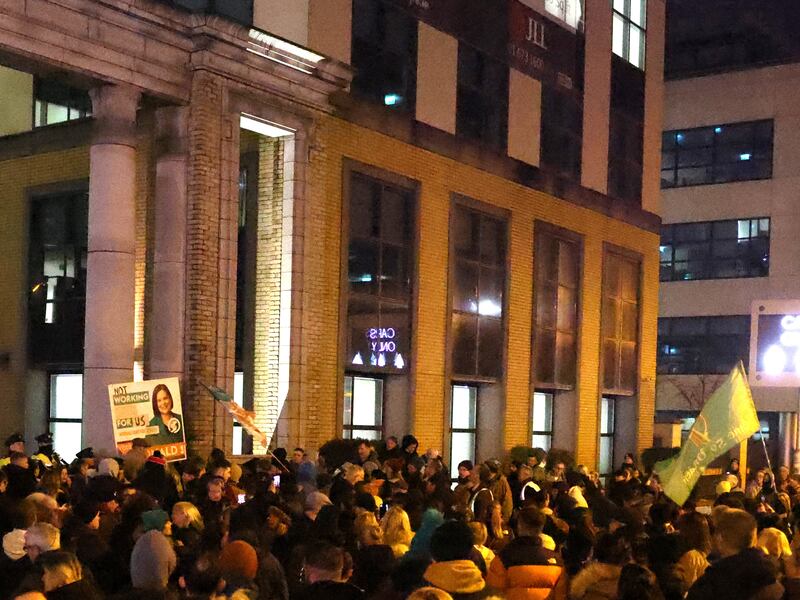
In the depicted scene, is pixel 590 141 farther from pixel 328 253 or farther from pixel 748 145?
pixel 748 145

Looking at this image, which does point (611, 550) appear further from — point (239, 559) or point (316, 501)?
point (316, 501)

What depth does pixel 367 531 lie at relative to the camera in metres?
9.20

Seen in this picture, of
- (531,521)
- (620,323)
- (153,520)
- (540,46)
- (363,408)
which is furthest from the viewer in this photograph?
(620,323)

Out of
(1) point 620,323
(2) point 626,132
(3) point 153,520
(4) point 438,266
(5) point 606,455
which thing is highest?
(2) point 626,132

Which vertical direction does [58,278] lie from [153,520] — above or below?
above

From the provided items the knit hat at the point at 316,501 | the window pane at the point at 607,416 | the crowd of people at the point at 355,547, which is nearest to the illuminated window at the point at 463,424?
the window pane at the point at 607,416

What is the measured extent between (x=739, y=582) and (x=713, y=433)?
643 cm

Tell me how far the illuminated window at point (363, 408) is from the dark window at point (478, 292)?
2.27 m

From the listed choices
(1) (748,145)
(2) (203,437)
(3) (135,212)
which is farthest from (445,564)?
(1) (748,145)

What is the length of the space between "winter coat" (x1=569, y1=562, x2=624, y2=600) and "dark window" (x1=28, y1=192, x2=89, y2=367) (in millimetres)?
15797

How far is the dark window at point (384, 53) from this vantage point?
2289 cm

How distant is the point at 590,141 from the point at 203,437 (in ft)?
50.0

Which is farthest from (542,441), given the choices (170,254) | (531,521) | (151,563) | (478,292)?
(151,563)

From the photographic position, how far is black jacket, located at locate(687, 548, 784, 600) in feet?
21.2
